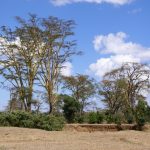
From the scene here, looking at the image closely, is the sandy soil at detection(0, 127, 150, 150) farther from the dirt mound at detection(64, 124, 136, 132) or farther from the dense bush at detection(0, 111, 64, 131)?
the dirt mound at detection(64, 124, 136, 132)

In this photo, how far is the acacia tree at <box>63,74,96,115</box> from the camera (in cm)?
6003

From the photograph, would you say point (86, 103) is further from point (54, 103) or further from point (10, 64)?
point (10, 64)

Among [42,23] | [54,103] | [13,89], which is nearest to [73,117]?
[54,103]

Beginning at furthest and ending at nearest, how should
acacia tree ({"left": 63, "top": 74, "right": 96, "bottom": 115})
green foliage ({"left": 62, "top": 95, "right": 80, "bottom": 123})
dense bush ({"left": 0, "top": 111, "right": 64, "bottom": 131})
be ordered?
acacia tree ({"left": 63, "top": 74, "right": 96, "bottom": 115})
green foliage ({"left": 62, "top": 95, "right": 80, "bottom": 123})
dense bush ({"left": 0, "top": 111, "right": 64, "bottom": 131})

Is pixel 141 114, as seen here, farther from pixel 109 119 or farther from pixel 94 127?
pixel 94 127

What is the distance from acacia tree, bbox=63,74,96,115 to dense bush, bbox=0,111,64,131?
96.2 feet

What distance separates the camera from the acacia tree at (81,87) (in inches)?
2363

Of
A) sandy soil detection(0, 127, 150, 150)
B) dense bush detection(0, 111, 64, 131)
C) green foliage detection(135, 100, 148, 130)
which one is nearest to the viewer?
sandy soil detection(0, 127, 150, 150)

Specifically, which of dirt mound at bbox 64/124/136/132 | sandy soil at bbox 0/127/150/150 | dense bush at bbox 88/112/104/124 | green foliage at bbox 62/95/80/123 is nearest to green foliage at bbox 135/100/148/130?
dirt mound at bbox 64/124/136/132

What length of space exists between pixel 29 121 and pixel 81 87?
3220 centimetres

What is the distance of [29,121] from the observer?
96.0 ft

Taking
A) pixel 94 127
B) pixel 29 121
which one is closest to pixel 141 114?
pixel 94 127

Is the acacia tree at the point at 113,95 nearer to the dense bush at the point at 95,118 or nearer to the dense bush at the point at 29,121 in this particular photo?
the dense bush at the point at 95,118

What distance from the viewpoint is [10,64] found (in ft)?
150
